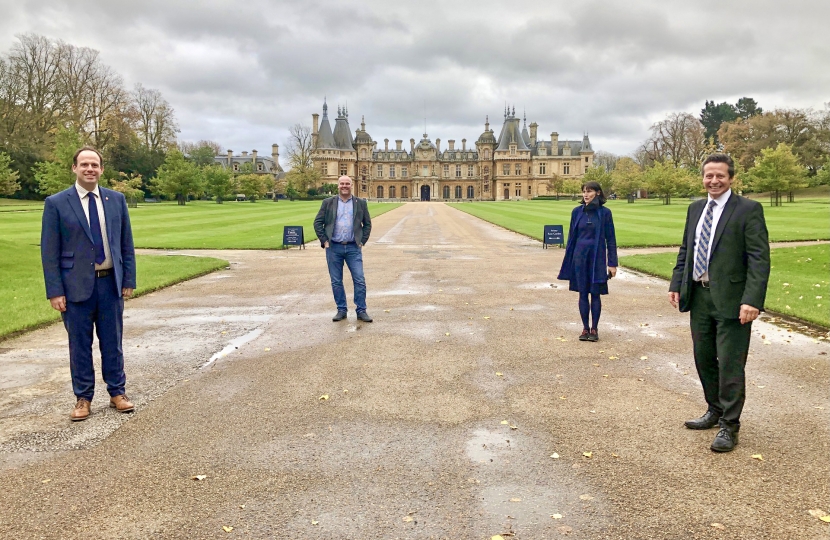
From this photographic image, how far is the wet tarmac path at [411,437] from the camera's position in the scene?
3.46m

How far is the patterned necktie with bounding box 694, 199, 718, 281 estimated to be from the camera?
475 centimetres

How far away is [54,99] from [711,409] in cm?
6849

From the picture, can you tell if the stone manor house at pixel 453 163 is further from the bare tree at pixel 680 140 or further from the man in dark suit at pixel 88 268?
the man in dark suit at pixel 88 268

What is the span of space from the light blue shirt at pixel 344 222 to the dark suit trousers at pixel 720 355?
5.44 metres

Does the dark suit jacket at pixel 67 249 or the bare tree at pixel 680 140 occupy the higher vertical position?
the bare tree at pixel 680 140

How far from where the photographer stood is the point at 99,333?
17.4ft

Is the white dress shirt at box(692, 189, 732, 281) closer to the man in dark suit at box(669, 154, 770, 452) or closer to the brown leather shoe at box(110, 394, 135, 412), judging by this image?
the man in dark suit at box(669, 154, 770, 452)

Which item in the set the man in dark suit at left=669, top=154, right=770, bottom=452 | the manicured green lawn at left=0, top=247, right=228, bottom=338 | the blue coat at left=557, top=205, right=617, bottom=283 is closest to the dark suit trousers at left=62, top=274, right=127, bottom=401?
the manicured green lawn at left=0, top=247, right=228, bottom=338

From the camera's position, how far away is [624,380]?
241 inches

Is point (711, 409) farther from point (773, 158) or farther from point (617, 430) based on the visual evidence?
point (773, 158)

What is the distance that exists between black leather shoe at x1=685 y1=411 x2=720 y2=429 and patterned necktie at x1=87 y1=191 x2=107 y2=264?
16.8 feet

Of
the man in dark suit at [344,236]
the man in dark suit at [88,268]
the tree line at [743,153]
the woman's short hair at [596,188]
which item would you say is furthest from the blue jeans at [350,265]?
the tree line at [743,153]

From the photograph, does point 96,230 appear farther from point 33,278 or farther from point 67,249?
point 33,278

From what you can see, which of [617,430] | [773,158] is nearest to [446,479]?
[617,430]
